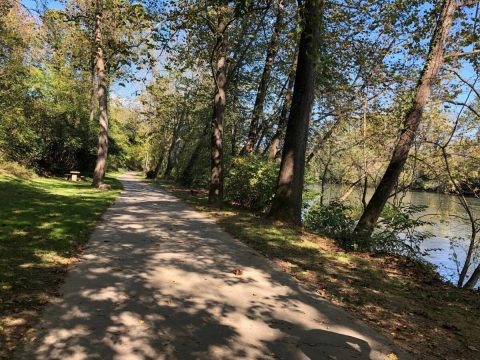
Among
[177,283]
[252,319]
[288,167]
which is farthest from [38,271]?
[288,167]

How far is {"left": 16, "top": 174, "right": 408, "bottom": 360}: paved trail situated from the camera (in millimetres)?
3439

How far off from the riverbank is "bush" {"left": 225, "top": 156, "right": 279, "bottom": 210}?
434 centimetres

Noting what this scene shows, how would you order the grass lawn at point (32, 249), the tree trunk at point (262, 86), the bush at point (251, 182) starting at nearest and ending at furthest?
the grass lawn at point (32, 249), the bush at point (251, 182), the tree trunk at point (262, 86)

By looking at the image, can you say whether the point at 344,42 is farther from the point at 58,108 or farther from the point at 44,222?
the point at 58,108

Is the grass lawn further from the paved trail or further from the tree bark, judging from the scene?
the tree bark

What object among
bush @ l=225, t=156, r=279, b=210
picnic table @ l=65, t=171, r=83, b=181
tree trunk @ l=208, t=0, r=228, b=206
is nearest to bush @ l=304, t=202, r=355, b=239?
bush @ l=225, t=156, r=279, b=210

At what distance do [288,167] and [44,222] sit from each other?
19.7 ft

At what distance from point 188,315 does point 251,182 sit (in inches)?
386

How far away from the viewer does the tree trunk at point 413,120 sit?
31.7 feet

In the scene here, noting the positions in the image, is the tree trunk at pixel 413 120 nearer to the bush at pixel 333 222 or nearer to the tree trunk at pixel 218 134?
the bush at pixel 333 222

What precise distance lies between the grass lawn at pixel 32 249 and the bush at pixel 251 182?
5341 mm

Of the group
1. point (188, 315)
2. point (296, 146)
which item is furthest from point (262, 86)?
point (188, 315)

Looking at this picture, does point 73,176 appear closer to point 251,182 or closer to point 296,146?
point 251,182

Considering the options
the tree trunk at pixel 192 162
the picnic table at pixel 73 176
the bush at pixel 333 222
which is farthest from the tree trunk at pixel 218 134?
the picnic table at pixel 73 176
